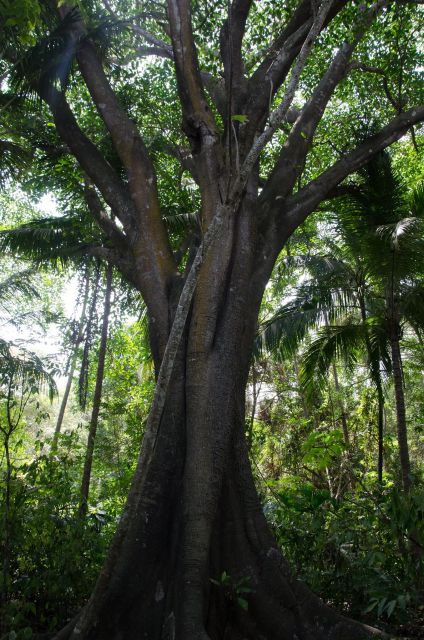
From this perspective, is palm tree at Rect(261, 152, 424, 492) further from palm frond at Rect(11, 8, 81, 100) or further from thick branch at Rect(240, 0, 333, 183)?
palm frond at Rect(11, 8, 81, 100)

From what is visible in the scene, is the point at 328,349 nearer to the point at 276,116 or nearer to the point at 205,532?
the point at 205,532

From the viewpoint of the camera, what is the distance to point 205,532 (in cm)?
420

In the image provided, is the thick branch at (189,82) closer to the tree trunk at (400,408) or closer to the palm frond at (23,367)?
the palm frond at (23,367)

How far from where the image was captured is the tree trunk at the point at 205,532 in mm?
3894

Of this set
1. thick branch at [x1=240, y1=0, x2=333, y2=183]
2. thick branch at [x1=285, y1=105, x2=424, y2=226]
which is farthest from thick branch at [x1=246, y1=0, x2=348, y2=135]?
thick branch at [x1=240, y1=0, x2=333, y2=183]

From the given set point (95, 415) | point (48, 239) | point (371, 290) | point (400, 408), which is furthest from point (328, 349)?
point (48, 239)

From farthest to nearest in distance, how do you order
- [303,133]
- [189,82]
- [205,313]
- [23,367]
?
[23,367] < [303,133] < [189,82] < [205,313]

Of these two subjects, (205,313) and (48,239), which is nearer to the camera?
(205,313)

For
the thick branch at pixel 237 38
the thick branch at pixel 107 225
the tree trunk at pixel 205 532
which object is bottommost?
the tree trunk at pixel 205 532

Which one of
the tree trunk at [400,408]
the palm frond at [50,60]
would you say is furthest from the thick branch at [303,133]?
the tree trunk at [400,408]

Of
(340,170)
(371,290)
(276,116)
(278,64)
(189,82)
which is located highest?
(278,64)

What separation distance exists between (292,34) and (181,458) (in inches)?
192

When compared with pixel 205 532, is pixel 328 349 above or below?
above

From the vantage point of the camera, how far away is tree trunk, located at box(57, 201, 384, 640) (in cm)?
389
